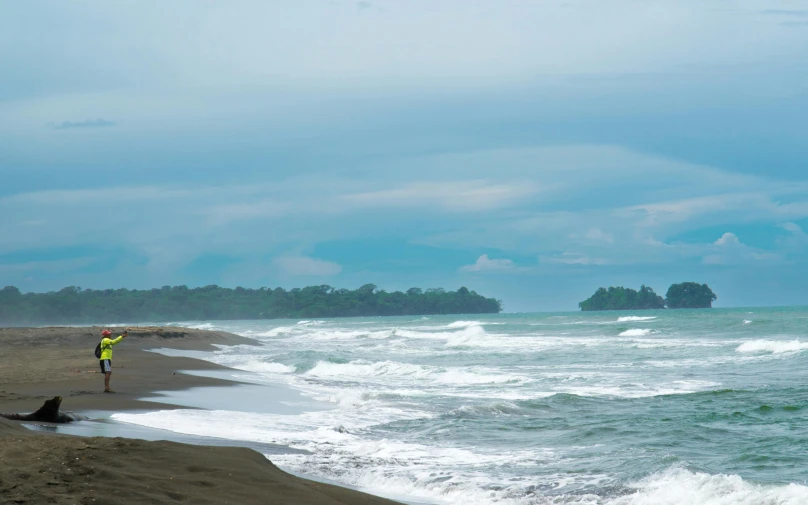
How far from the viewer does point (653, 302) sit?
132250mm

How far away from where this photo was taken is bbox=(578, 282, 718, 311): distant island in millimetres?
124250

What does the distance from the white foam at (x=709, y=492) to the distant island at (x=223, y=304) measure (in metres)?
117

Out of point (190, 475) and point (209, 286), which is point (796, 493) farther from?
point (209, 286)

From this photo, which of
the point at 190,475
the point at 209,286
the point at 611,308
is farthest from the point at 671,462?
the point at 209,286

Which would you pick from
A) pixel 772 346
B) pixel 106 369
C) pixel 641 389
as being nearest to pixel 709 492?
pixel 641 389

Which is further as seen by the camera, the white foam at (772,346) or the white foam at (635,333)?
the white foam at (635,333)

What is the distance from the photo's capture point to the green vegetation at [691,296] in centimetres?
12378

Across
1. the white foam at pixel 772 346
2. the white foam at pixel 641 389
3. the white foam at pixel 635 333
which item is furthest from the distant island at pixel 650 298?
the white foam at pixel 641 389

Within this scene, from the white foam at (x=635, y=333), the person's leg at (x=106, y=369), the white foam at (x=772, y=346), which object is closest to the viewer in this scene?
the person's leg at (x=106, y=369)

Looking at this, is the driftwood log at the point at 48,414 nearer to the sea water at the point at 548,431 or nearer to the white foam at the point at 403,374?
the sea water at the point at 548,431

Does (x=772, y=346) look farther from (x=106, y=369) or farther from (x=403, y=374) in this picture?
(x=106, y=369)

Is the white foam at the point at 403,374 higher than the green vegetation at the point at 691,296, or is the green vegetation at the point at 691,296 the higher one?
the green vegetation at the point at 691,296

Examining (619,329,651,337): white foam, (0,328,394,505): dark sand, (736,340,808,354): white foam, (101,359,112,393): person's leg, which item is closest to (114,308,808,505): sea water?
(0,328,394,505): dark sand

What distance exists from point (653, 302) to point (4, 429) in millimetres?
132497
